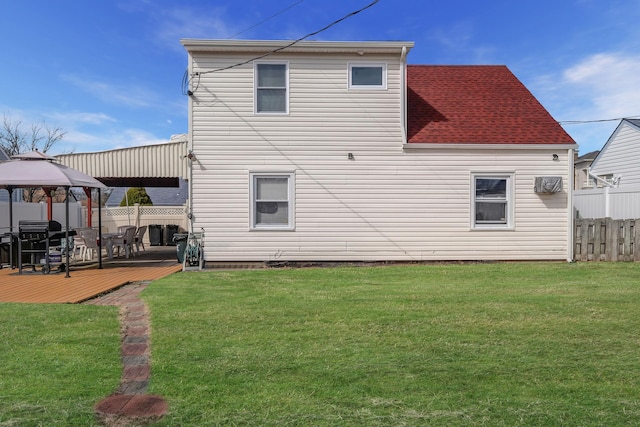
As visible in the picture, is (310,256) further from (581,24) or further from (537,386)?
(581,24)

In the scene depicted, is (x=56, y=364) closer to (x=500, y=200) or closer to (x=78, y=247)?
(x=500, y=200)

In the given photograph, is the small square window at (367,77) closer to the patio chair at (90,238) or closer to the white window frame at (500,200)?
the white window frame at (500,200)

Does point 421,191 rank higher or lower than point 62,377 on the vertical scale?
higher

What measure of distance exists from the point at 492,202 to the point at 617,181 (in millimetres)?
12097

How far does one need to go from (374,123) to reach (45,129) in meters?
28.7

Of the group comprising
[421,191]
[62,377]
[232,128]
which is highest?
[232,128]

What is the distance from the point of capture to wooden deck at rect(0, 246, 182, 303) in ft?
24.2

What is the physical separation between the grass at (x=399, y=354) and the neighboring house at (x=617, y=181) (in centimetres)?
637

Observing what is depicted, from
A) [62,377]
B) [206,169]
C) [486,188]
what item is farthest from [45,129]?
[62,377]

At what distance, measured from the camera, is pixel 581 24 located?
1296 cm

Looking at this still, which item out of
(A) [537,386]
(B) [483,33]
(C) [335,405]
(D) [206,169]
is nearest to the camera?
(C) [335,405]

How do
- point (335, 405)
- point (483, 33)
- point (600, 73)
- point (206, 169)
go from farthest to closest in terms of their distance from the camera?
point (600, 73), point (483, 33), point (206, 169), point (335, 405)

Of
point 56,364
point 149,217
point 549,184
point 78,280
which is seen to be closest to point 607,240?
point 549,184

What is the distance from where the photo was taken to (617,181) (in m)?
Answer: 19.5
